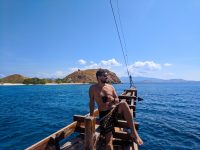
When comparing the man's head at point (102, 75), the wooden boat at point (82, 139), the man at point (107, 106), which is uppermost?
the man's head at point (102, 75)

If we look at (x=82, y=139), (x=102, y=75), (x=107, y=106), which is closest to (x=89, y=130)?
(x=107, y=106)

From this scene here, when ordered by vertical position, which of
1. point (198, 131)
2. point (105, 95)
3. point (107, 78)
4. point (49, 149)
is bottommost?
point (198, 131)

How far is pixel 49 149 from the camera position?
642 centimetres

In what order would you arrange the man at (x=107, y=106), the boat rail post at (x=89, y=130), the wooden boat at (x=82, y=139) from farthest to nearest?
the man at (x=107, y=106) < the wooden boat at (x=82, y=139) < the boat rail post at (x=89, y=130)

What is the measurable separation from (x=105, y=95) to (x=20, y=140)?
1118 cm

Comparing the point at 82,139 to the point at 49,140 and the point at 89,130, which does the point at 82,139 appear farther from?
the point at 89,130

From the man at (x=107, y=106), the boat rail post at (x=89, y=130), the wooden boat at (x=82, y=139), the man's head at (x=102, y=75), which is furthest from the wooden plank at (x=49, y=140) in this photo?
the man's head at (x=102, y=75)

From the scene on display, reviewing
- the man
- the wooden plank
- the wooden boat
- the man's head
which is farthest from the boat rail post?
the wooden plank

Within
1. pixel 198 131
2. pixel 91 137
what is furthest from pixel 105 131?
pixel 198 131

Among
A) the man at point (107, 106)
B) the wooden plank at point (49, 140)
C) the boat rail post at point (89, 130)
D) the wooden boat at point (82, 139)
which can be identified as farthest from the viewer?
the man at point (107, 106)

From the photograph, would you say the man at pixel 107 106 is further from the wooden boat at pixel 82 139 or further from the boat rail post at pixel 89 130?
the boat rail post at pixel 89 130

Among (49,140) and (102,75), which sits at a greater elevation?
(102,75)

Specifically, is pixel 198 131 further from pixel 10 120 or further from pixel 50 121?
pixel 10 120

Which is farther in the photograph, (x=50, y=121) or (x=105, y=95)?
(x=50, y=121)
